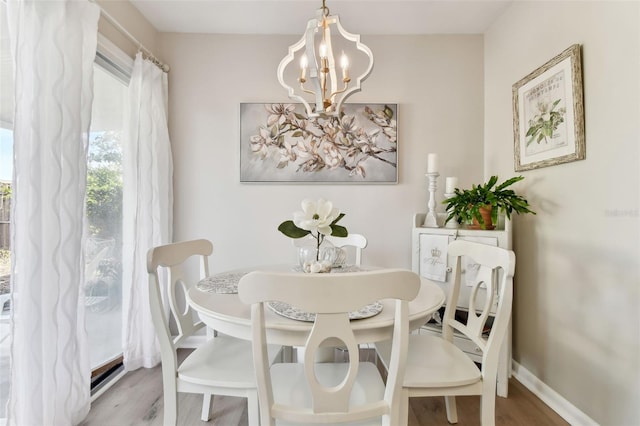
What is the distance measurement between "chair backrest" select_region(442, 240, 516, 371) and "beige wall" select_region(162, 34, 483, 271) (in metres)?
1.01

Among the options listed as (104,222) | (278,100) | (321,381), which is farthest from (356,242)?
(104,222)

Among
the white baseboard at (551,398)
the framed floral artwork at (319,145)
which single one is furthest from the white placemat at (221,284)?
the white baseboard at (551,398)

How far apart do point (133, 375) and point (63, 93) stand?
1745 mm

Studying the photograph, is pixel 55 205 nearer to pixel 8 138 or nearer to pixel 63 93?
pixel 8 138

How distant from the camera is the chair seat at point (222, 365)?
47.5 inches

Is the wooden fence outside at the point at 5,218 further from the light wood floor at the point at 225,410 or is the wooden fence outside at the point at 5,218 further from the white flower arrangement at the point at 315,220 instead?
the white flower arrangement at the point at 315,220

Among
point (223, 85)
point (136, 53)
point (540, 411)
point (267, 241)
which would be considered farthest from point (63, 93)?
point (540, 411)

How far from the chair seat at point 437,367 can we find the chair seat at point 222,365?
1.92 feet

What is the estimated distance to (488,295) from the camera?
4.49 feet

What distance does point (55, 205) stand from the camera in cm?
143

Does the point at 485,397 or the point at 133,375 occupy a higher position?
the point at 485,397

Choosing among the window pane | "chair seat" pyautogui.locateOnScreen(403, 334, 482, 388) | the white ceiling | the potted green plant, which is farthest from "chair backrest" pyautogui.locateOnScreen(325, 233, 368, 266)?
the white ceiling

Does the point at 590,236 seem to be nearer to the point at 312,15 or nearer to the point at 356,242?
the point at 356,242

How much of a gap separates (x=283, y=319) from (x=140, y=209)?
62.8 inches
